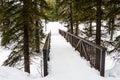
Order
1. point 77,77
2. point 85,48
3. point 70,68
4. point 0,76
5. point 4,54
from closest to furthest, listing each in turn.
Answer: point 0,76 → point 77,77 → point 70,68 → point 85,48 → point 4,54

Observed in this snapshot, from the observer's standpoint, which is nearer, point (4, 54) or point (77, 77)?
point (77, 77)

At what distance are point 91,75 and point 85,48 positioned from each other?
2790 mm

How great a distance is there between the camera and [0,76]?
5.80m

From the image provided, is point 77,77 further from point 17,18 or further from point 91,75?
point 17,18

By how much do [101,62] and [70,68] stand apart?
150 cm

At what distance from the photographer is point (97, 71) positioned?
24.1ft

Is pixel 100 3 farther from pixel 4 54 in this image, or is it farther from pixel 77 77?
pixel 4 54

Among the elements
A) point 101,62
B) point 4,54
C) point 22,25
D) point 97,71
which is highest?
point 22,25

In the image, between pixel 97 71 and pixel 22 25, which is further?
pixel 22 25

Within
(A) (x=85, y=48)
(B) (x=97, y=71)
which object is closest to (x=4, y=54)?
(A) (x=85, y=48)

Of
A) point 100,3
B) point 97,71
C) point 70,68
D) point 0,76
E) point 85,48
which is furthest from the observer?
point 100,3

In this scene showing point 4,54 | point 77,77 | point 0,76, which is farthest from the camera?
point 4,54

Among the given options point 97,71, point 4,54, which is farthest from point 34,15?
point 4,54

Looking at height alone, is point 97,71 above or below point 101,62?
below
